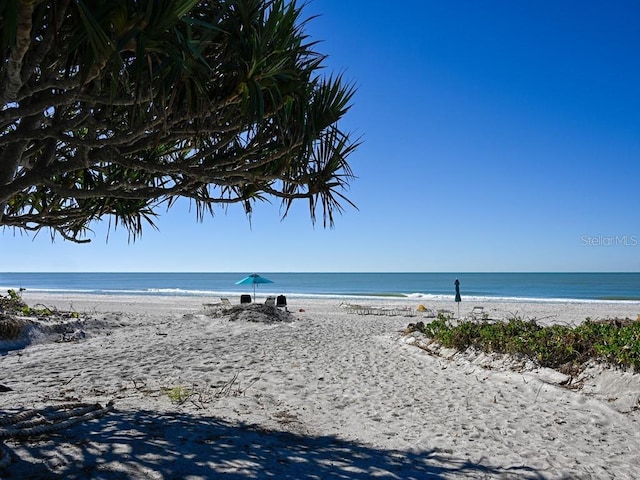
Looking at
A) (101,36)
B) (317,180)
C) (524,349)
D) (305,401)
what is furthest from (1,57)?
(524,349)

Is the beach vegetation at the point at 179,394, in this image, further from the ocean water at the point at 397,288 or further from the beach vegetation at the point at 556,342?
the ocean water at the point at 397,288

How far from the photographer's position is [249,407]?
5.14 m

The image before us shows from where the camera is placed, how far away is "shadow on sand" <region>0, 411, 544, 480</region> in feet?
10.2

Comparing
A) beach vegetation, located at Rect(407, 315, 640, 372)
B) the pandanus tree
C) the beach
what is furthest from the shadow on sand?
beach vegetation, located at Rect(407, 315, 640, 372)

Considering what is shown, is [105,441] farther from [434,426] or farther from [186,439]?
[434,426]

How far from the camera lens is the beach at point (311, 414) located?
3.42m

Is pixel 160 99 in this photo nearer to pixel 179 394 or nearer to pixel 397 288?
pixel 179 394

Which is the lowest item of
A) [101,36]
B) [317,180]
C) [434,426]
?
[434,426]

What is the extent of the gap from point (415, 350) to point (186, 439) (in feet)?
19.7

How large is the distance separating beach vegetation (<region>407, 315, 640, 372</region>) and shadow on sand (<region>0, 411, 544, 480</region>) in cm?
339

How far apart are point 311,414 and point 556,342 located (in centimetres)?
422

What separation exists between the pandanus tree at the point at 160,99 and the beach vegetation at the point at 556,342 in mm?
4334

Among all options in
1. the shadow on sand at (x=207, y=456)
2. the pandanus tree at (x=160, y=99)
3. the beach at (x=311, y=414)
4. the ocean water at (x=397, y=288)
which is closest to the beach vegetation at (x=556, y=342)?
the beach at (x=311, y=414)

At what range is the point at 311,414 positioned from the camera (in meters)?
5.07
